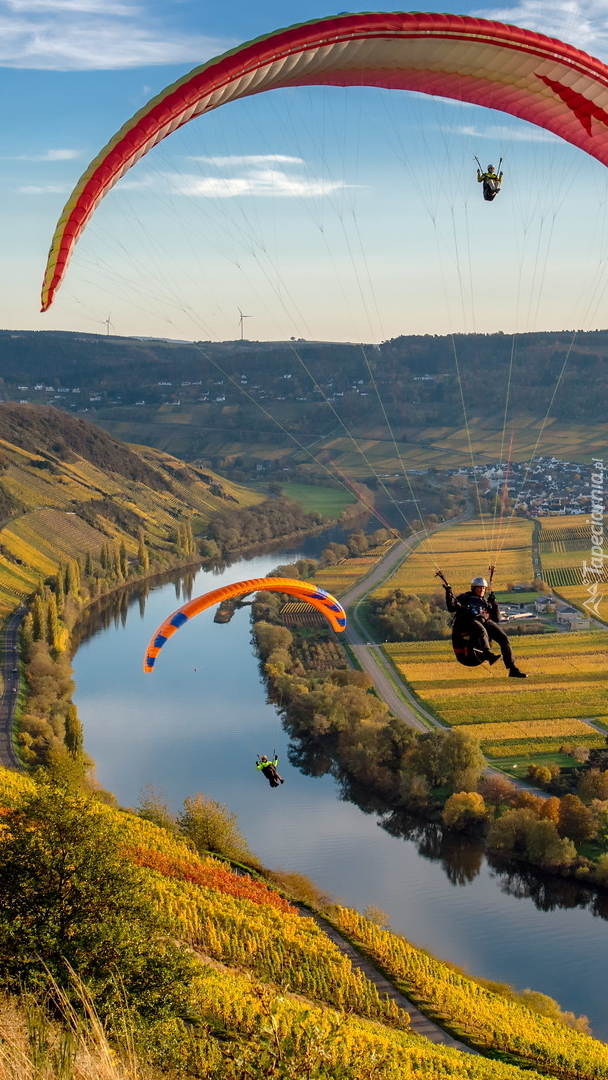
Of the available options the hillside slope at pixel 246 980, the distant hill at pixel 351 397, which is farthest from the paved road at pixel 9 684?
the distant hill at pixel 351 397

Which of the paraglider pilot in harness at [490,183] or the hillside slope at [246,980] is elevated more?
the paraglider pilot in harness at [490,183]

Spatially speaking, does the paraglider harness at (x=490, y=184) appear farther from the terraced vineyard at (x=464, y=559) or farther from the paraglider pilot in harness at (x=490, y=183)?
the terraced vineyard at (x=464, y=559)

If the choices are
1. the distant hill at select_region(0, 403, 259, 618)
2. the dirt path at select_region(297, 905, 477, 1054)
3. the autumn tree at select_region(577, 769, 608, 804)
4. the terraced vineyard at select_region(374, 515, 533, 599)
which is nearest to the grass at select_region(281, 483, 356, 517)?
the distant hill at select_region(0, 403, 259, 618)

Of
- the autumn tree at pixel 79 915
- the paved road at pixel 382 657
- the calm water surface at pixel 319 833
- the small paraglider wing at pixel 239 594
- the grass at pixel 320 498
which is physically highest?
the small paraglider wing at pixel 239 594

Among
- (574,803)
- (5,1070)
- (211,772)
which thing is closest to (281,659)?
(211,772)

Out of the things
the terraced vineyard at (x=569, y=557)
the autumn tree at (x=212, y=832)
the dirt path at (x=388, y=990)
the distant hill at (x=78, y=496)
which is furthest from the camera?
the distant hill at (x=78, y=496)

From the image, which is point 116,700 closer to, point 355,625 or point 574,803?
point 355,625

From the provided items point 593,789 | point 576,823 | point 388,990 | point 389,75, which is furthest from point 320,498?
point 389,75

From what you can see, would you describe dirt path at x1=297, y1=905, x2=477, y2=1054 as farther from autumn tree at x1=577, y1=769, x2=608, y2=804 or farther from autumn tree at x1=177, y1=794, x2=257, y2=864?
autumn tree at x1=577, y1=769, x2=608, y2=804
